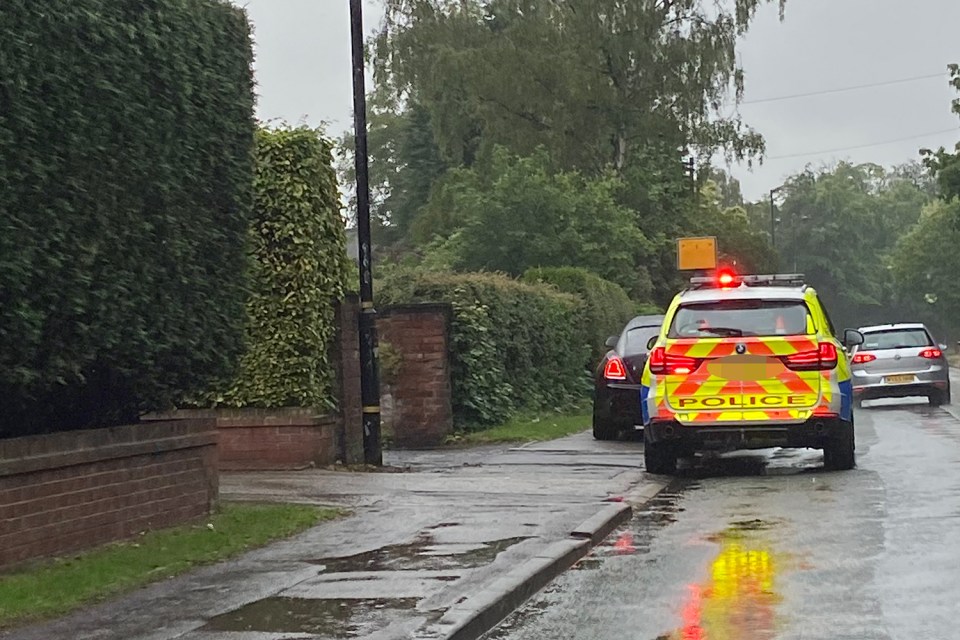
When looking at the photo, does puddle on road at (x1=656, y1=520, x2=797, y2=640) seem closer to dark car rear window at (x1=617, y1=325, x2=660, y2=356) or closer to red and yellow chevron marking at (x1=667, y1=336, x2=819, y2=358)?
red and yellow chevron marking at (x1=667, y1=336, x2=819, y2=358)

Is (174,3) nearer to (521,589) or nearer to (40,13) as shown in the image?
(40,13)

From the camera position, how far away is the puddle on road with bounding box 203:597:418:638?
270 inches

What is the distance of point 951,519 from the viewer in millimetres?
10578

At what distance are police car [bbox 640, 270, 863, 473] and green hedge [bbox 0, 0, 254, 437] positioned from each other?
4549mm

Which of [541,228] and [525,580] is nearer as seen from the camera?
[525,580]

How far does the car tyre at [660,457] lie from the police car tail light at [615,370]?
397cm

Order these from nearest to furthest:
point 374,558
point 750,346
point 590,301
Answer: point 374,558 < point 750,346 < point 590,301

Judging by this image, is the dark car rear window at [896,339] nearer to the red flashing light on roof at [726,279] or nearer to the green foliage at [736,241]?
the red flashing light on roof at [726,279]

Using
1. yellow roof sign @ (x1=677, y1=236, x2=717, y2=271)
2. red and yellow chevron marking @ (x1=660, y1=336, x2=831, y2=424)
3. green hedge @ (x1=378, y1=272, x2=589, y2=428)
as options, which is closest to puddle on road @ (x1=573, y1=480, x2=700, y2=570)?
red and yellow chevron marking @ (x1=660, y1=336, x2=831, y2=424)

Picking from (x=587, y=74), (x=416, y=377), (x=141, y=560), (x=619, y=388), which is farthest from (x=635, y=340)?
(x=587, y=74)

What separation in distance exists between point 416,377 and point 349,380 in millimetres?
3495

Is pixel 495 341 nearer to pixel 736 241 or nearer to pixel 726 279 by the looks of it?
pixel 726 279

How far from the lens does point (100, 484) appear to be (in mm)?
9234

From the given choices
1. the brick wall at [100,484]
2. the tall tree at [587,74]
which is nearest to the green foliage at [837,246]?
the tall tree at [587,74]
